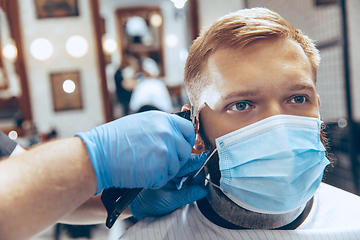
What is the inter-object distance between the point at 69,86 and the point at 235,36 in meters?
3.46

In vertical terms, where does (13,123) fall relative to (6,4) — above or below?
below

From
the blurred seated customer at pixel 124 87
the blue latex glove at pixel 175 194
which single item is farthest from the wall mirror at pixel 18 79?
the blue latex glove at pixel 175 194

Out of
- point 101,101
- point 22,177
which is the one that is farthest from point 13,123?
point 22,177

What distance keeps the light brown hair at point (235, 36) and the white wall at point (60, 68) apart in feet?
10.2

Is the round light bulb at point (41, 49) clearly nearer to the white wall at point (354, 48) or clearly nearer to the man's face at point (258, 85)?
the man's face at point (258, 85)

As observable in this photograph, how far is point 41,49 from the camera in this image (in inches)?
143

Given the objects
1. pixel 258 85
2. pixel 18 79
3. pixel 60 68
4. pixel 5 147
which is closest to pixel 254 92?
pixel 258 85

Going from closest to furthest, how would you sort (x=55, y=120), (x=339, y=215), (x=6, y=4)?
(x=339, y=215), (x=6, y=4), (x=55, y=120)

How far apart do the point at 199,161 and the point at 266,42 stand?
52cm

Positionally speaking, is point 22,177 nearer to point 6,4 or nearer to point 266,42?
point 266,42

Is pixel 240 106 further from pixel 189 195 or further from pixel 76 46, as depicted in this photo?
pixel 76 46

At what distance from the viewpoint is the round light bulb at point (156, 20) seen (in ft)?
21.4

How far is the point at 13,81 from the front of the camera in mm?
4383

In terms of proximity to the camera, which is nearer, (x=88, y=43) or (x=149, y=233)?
(x=149, y=233)
